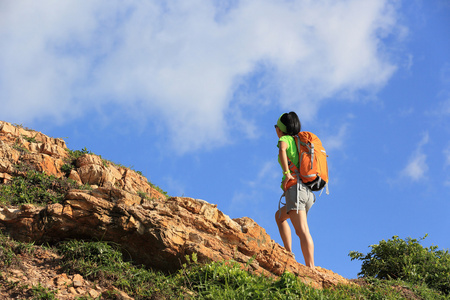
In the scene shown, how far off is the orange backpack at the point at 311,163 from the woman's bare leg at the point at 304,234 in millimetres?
645

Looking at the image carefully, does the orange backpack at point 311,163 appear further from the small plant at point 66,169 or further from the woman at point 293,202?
the small plant at point 66,169

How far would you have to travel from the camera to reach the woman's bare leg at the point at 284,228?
31.3 feet

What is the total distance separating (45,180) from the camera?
10.5 meters

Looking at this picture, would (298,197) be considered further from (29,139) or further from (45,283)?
(29,139)

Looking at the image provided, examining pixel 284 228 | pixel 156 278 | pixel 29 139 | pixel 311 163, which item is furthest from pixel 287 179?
pixel 29 139

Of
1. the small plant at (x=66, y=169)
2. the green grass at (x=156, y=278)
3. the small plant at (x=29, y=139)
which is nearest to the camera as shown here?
the green grass at (x=156, y=278)

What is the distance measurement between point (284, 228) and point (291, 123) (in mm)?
2248

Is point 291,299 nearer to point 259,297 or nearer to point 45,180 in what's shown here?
point 259,297

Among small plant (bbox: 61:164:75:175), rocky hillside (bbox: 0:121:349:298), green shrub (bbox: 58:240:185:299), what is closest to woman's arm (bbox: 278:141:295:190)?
rocky hillside (bbox: 0:121:349:298)

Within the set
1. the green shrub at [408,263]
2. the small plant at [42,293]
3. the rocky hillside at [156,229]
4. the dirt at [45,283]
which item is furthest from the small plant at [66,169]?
the green shrub at [408,263]

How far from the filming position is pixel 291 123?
991 centimetres

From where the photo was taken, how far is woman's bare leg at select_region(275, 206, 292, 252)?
375 inches

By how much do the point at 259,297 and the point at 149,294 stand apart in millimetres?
1634

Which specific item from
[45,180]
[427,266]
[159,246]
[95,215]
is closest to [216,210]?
[159,246]
